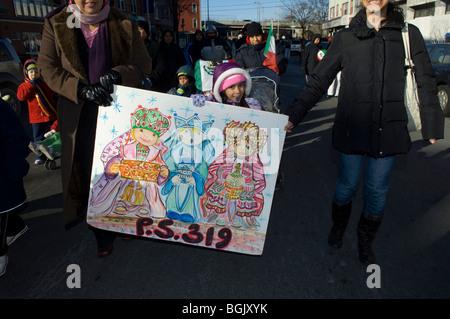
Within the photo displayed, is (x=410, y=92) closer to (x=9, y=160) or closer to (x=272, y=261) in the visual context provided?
(x=272, y=261)

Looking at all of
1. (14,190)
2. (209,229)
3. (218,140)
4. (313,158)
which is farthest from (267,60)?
(14,190)

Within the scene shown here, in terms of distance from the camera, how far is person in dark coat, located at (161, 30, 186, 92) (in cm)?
672

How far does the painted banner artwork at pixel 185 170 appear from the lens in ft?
8.47

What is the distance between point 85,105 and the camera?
276 cm

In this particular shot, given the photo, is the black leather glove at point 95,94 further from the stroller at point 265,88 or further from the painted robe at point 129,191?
the stroller at point 265,88

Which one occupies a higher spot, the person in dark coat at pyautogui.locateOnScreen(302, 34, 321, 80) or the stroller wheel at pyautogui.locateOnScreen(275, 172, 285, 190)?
the person in dark coat at pyautogui.locateOnScreen(302, 34, 321, 80)

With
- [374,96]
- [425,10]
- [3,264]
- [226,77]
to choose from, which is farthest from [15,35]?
[425,10]

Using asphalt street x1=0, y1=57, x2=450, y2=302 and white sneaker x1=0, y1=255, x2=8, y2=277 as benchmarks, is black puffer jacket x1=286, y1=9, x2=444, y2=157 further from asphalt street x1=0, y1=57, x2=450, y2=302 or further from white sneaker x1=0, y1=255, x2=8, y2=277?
white sneaker x1=0, y1=255, x2=8, y2=277

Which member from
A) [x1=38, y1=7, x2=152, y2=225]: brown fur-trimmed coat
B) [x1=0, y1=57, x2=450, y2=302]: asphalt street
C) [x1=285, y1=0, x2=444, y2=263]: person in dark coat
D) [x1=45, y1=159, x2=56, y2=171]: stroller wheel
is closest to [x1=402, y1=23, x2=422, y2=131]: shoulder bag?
[x1=285, y1=0, x2=444, y2=263]: person in dark coat

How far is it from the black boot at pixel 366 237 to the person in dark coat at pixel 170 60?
4.66 metres

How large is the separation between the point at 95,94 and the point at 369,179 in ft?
7.27

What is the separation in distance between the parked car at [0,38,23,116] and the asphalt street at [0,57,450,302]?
19.0ft

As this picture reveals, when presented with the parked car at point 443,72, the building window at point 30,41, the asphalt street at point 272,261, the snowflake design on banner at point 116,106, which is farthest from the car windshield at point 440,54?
the building window at point 30,41

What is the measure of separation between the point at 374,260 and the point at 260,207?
1158 mm
